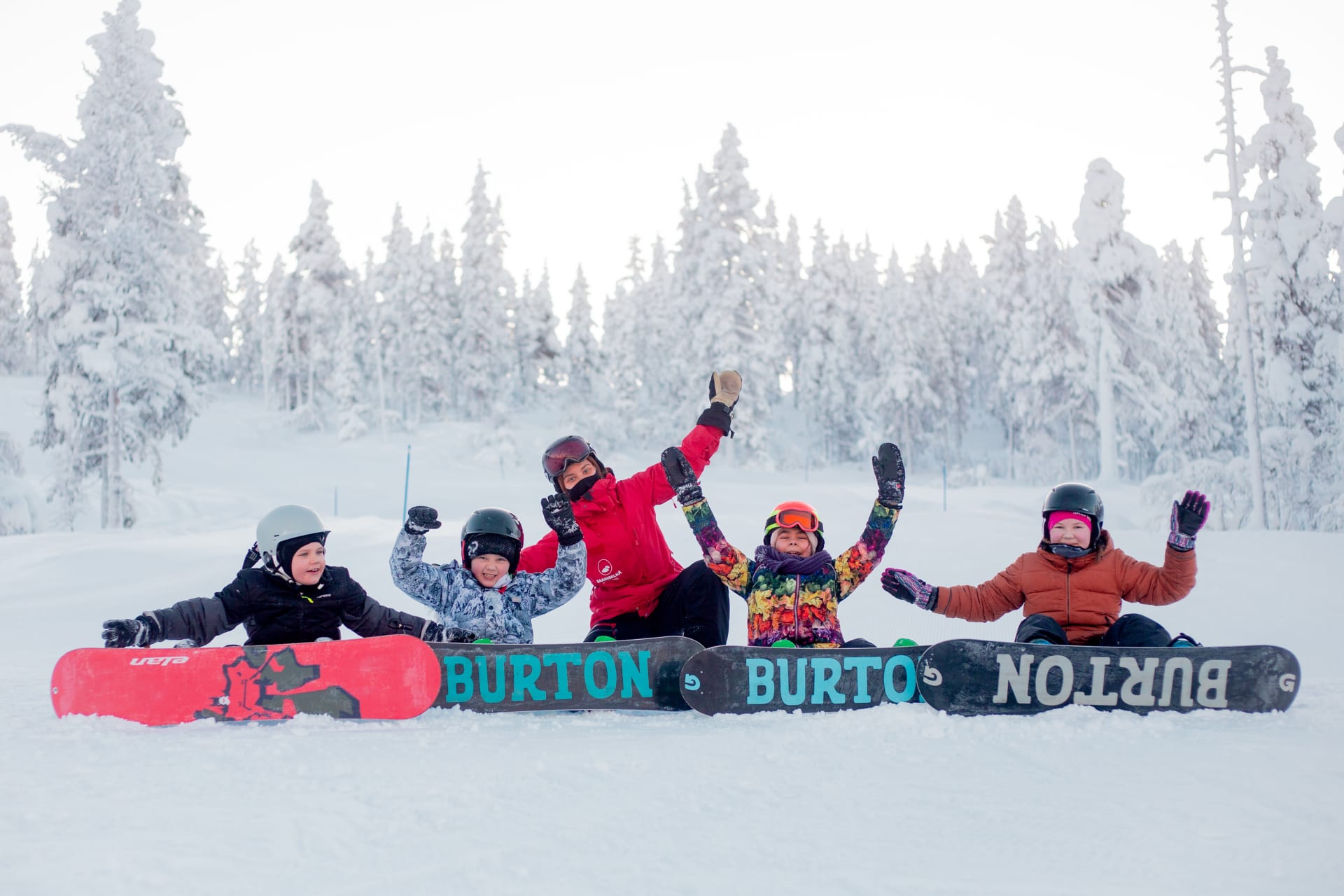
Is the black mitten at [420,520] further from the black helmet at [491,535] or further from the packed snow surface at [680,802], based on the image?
the packed snow surface at [680,802]

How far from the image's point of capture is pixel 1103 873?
2.55 meters

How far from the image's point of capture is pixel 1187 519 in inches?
195

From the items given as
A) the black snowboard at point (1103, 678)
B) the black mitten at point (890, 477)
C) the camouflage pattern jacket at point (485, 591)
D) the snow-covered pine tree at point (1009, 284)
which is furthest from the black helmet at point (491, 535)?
the snow-covered pine tree at point (1009, 284)

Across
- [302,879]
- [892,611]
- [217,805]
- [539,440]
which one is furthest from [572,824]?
[539,440]

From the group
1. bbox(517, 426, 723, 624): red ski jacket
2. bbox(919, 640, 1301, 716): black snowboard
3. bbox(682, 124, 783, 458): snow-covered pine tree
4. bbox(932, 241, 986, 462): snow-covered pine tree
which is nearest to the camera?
bbox(919, 640, 1301, 716): black snowboard

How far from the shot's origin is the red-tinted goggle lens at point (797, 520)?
5379mm

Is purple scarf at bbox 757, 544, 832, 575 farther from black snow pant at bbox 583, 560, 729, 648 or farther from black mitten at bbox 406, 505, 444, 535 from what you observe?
black mitten at bbox 406, 505, 444, 535

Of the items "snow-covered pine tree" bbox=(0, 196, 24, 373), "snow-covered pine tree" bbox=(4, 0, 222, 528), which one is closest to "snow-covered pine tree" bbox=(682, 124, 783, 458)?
"snow-covered pine tree" bbox=(4, 0, 222, 528)

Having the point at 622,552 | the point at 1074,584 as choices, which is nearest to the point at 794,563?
the point at 622,552

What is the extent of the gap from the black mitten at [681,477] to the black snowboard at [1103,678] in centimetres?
165

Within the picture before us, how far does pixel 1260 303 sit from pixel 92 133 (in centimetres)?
2677

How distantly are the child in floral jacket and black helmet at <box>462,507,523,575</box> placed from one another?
40.4 inches

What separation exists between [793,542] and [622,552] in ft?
3.74

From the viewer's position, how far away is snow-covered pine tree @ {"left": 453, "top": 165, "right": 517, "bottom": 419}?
48812 millimetres
